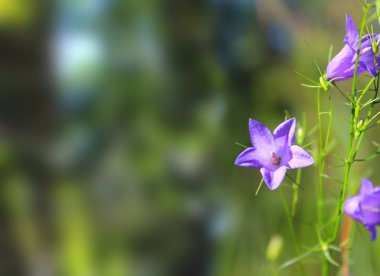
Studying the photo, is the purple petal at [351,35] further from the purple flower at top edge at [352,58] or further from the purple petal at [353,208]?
the purple petal at [353,208]

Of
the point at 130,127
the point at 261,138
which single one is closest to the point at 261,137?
the point at 261,138

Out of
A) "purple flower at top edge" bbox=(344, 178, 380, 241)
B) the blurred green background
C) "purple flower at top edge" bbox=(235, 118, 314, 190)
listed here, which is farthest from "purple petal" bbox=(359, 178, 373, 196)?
the blurred green background

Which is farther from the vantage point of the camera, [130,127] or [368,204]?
[130,127]

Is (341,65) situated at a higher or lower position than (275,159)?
higher

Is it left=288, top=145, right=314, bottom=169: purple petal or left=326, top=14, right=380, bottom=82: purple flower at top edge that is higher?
left=326, top=14, right=380, bottom=82: purple flower at top edge

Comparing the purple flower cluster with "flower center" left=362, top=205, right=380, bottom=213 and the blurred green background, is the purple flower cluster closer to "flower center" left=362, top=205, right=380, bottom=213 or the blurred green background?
"flower center" left=362, top=205, right=380, bottom=213

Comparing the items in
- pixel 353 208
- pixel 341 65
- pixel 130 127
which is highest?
pixel 341 65

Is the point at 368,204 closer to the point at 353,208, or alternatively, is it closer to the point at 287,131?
the point at 353,208

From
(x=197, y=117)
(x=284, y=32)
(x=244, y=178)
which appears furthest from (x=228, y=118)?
(x=284, y=32)
